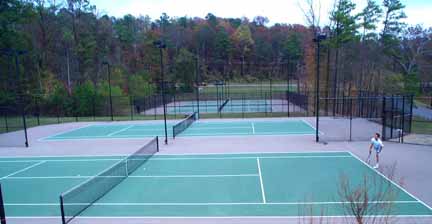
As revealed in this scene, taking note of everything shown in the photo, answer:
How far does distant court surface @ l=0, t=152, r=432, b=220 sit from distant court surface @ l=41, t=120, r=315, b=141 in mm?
6655

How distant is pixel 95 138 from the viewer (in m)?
24.2

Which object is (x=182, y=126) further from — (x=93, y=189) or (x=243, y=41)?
(x=243, y=41)

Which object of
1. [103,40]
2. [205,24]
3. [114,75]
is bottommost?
[114,75]

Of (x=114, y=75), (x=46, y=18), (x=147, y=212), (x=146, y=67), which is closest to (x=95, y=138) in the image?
(x=147, y=212)

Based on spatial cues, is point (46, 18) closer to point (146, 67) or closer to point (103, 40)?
point (103, 40)

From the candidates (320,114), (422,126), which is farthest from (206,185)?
(320,114)

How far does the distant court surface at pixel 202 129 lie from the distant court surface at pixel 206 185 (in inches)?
262

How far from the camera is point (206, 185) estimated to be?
42.9ft

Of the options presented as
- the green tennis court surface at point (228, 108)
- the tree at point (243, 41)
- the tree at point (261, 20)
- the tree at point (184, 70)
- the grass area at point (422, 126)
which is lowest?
the grass area at point (422, 126)

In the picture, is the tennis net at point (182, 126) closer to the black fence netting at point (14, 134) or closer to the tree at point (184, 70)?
the black fence netting at point (14, 134)

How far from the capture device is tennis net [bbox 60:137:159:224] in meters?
9.99

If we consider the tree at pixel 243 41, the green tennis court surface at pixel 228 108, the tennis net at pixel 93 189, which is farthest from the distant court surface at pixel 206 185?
the tree at pixel 243 41

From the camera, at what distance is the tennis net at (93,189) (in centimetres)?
999

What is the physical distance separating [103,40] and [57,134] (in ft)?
117
